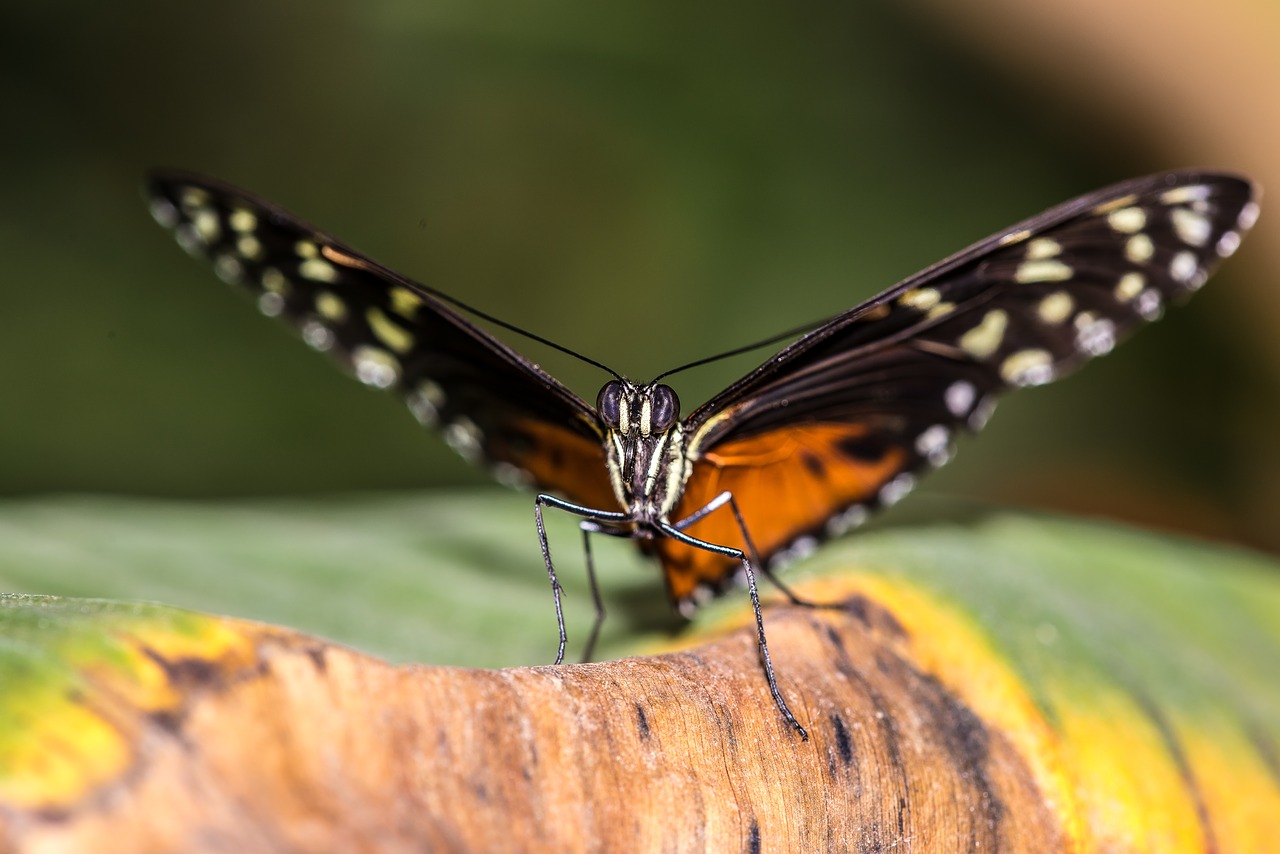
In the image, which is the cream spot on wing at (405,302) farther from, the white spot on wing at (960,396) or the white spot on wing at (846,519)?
the white spot on wing at (960,396)

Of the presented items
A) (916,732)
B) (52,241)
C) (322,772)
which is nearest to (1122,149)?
(916,732)

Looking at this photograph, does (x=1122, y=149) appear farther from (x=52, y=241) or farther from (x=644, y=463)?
(x=52, y=241)

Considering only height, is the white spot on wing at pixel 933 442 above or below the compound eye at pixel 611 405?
above

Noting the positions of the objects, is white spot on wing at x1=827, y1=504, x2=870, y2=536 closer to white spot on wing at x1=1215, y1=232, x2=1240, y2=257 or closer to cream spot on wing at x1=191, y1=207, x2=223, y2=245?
white spot on wing at x1=1215, y1=232, x2=1240, y2=257

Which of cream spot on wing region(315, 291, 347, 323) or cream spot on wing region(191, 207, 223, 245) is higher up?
cream spot on wing region(191, 207, 223, 245)

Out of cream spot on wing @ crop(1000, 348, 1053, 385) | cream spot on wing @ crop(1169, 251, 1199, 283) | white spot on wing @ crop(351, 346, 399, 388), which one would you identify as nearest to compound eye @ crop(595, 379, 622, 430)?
white spot on wing @ crop(351, 346, 399, 388)

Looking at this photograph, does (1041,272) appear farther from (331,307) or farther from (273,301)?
(273,301)

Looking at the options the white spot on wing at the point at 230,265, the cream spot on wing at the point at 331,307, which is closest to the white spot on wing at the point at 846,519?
the cream spot on wing at the point at 331,307
